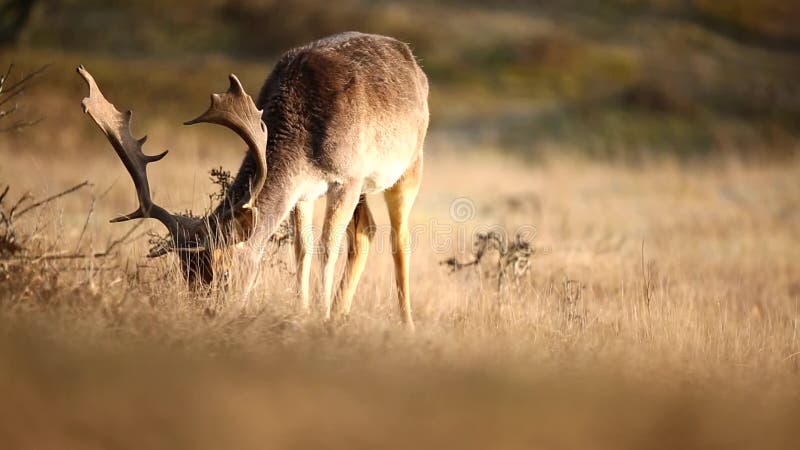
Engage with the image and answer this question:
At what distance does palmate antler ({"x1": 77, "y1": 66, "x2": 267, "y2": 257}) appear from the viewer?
287 inches

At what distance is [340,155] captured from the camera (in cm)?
812

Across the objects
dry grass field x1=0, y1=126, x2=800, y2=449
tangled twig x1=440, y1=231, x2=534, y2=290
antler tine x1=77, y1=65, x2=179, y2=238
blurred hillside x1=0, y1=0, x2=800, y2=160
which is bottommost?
dry grass field x1=0, y1=126, x2=800, y2=449

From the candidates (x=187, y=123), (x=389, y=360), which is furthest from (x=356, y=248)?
(x=389, y=360)

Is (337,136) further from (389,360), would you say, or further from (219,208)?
(389,360)

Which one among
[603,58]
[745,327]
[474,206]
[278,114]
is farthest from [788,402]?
[603,58]

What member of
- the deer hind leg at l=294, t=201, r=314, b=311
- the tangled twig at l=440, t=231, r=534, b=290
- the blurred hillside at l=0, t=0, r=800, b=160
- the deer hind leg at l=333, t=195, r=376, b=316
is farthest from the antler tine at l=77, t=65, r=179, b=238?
the blurred hillside at l=0, t=0, r=800, b=160

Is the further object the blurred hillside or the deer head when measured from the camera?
the blurred hillside

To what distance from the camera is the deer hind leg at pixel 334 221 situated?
8.25 metres

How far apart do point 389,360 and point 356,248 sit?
2986 millimetres

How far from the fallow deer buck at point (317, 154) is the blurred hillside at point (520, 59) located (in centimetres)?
1368

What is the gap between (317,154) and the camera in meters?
8.01

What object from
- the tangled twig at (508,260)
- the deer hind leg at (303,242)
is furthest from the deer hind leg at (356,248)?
the tangled twig at (508,260)

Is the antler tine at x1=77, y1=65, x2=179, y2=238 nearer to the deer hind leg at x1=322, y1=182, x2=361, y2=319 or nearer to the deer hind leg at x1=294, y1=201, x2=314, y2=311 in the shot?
the deer hind leg at x1=294, y1=201, x2=314, y2=311

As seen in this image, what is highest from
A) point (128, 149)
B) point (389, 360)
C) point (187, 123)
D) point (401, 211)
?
point (187, 123)
